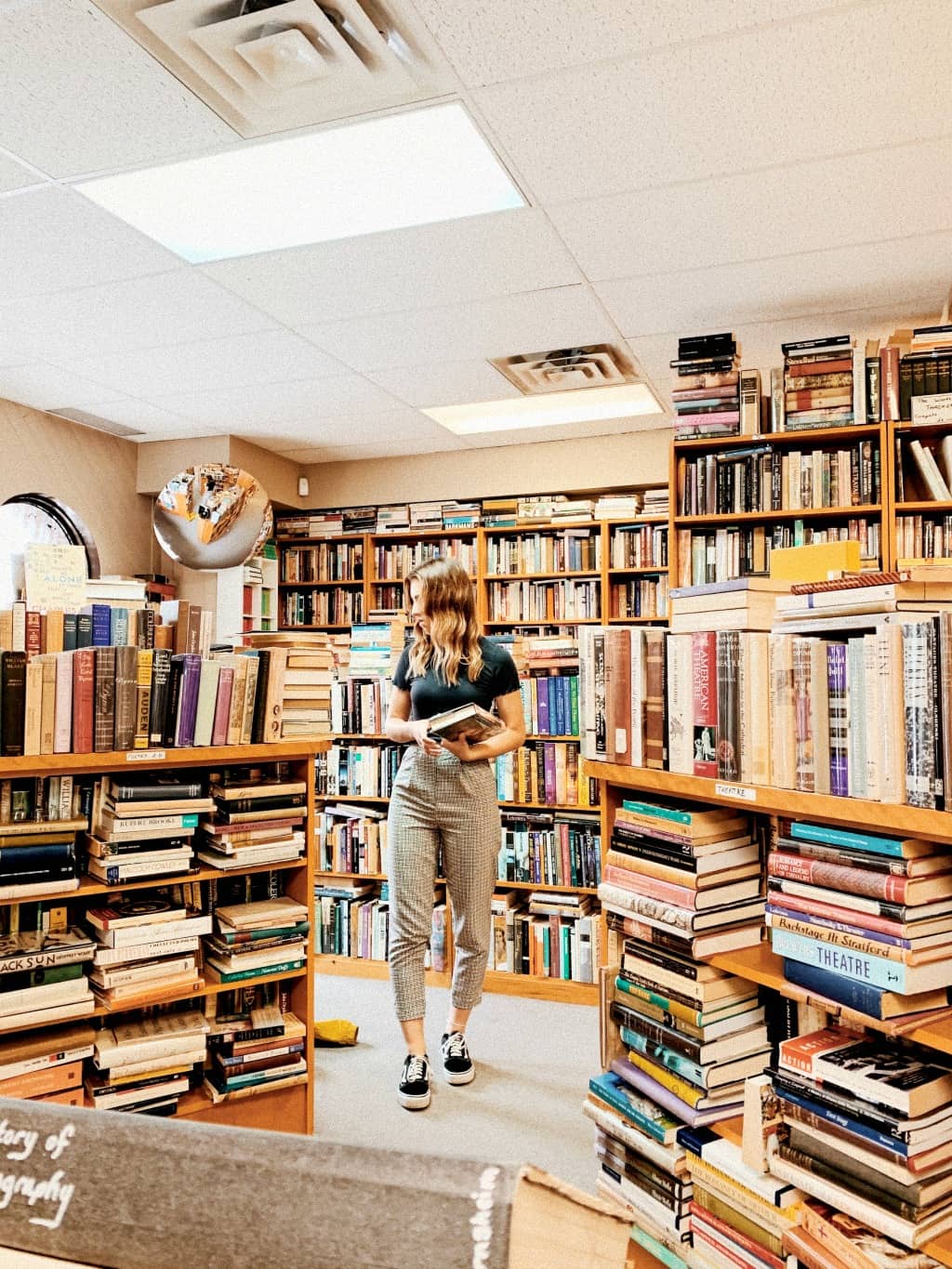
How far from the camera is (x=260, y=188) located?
7.48 ft

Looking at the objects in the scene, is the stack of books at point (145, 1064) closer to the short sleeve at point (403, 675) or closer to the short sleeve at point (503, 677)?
the short sleeve at point (403, 675)

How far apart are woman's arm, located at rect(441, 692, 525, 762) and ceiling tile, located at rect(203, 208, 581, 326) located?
1253mm

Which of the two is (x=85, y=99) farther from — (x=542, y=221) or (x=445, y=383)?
(x=445, y=383)

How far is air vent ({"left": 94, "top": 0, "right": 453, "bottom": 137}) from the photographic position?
1.63 metres

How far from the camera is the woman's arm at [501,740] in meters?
2.69

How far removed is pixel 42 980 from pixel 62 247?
1.90 m

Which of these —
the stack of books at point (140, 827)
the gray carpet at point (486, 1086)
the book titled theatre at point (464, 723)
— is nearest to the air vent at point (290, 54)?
the book titled theatre at point (464, 723)

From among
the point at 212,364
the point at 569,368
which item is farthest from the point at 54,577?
the point at 569,368

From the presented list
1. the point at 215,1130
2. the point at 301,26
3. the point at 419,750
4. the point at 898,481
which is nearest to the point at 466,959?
the point at 419,750

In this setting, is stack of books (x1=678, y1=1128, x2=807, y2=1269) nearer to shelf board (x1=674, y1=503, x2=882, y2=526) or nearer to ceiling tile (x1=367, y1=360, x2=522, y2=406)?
shelf board (x1=674, y1=503, x2=882, y2=526)

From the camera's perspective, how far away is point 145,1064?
2.15m

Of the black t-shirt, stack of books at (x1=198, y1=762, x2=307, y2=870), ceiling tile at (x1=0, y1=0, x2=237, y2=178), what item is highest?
ceiling tile at (x1=0, y1=0, x2=237, y2=178)

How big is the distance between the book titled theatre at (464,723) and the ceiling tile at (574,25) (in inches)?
55.9

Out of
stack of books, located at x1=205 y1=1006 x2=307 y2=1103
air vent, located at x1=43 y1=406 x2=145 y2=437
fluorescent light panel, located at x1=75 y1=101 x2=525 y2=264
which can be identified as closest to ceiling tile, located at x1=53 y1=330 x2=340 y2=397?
air vent, located at x1=43 y1=406 x2=145 y2=437
